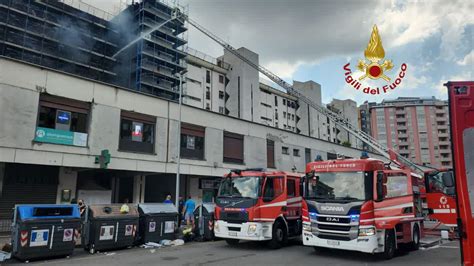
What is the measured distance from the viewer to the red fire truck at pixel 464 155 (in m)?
4.88

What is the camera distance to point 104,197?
23188mm

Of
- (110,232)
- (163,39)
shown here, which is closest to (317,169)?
(110,232)

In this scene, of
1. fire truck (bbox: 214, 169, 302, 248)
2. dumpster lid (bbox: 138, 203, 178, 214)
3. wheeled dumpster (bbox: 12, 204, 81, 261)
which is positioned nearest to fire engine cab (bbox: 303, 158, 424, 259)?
fire truck (bbox: 214, 169, 302, 248)

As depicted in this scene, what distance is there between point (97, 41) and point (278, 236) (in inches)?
1531

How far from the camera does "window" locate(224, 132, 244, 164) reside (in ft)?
97.6

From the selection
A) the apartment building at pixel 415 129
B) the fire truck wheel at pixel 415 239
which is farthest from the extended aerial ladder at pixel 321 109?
the apartment building at pixel 415 129

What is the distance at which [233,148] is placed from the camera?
30.3 metres

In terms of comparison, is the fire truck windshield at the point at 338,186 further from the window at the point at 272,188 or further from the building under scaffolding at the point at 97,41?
the building under scaffolding at the point at 97,41

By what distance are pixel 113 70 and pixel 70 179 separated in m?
27.7

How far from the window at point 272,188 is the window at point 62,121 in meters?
12.5

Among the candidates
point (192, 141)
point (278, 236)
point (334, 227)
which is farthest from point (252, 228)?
point (192, 141)

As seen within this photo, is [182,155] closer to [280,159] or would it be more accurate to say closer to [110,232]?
[280,159]

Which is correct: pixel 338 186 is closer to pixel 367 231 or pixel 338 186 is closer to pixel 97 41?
pixel 367 231

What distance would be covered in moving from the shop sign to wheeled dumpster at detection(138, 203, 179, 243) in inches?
324
